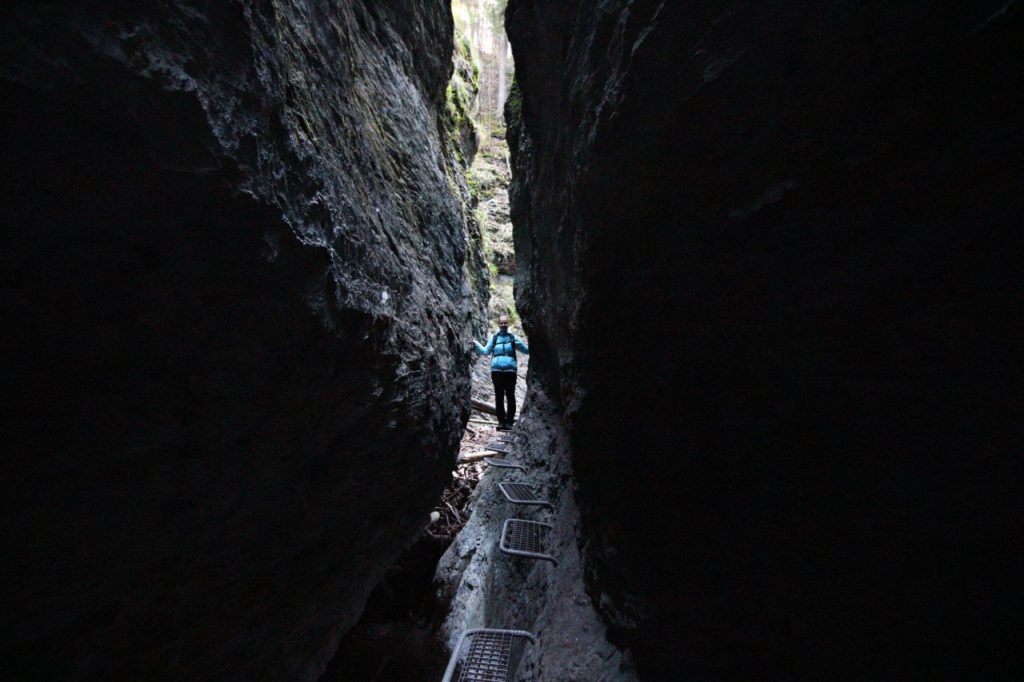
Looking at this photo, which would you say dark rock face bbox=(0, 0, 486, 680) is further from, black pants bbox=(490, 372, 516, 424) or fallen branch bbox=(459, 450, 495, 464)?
fallen branch bbox=(459, 450, 495, 464)

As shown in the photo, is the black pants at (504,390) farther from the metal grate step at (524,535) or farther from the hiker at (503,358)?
the metal grate step at (524,535)

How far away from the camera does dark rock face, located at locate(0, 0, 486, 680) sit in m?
1.09

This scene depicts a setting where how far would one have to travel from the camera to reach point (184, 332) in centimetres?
151

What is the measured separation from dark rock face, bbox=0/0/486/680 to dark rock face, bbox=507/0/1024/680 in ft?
4.49

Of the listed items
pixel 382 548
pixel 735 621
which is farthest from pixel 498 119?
pixel 735 621

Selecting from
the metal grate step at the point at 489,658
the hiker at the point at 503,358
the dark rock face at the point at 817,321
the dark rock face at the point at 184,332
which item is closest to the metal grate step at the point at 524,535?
the metal grate step at the point at 489,658

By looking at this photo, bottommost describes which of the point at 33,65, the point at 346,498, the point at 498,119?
the point at 346,498

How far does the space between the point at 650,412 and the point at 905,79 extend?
1.48 metres

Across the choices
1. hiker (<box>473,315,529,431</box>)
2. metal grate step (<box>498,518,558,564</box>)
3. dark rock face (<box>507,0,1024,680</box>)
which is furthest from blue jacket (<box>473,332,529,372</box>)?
dark rock face (<box>507,0,1024,680</box>)

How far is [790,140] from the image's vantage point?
1.19 m

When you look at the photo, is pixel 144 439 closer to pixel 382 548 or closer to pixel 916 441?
pixel 916 441

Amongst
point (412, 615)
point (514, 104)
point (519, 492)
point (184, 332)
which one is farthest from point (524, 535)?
point (514, 104)

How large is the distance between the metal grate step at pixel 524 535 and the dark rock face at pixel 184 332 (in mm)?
1639

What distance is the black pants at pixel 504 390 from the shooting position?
760cm
